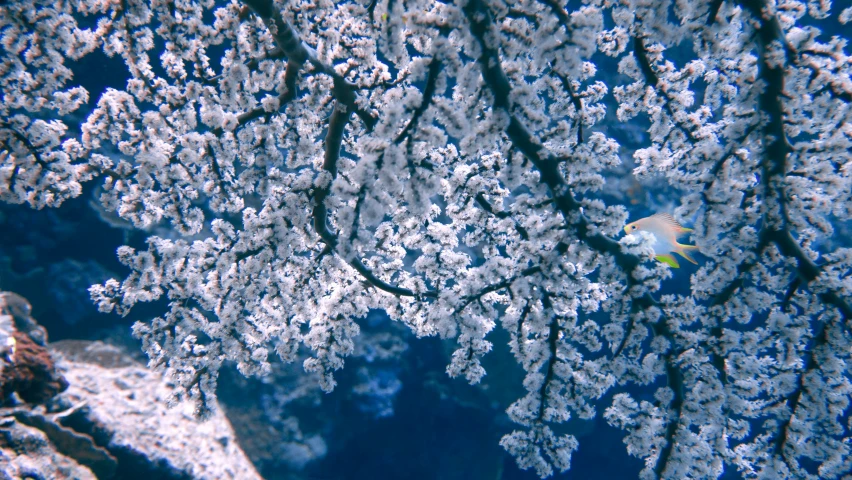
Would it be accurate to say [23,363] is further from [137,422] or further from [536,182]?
[536,182]

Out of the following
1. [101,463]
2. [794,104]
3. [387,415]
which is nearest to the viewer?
[794,104]

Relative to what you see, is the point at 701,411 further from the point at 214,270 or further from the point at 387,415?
the point at 387,415

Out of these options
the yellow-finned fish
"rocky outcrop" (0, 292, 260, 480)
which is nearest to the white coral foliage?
the yellow-finned fish

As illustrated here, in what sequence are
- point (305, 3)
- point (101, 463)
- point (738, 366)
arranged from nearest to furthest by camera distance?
point (738, 366) < point (305, 3) < point (101, 463)

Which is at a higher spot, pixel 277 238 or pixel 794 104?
pixel 794 104

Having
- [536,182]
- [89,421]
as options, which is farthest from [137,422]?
[536,182]

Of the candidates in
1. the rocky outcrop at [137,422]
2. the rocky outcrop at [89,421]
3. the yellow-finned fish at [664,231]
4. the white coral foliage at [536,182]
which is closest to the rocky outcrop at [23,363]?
the rocky outcrop at [89,421]

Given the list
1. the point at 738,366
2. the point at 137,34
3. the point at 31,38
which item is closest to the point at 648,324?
the point at 738,366

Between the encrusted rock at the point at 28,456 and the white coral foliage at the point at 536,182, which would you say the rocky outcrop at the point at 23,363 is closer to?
the encrusted rock at the point at 28,456
